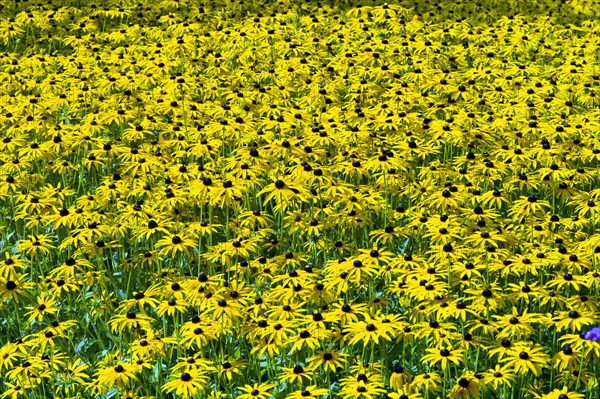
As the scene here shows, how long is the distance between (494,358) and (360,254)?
4.32 feet

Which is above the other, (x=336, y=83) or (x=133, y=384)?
(x=336, y=83)

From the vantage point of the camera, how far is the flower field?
6105mm

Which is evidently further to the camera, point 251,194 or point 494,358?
point 251,194

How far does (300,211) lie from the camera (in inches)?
313

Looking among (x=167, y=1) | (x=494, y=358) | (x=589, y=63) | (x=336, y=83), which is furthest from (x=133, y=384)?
(x=167, y=1)

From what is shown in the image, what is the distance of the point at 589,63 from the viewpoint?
11.1 metres

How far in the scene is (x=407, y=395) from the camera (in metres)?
5.49

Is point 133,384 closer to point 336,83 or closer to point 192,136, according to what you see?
point 192,136

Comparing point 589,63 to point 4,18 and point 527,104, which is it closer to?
point 527,104

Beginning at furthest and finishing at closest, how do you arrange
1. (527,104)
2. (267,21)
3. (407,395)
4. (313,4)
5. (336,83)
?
1. (313,4)
2. (267,21)
3. (336,83)
4. (527,104)
5. (407,395)

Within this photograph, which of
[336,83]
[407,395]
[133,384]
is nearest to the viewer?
[407,395]

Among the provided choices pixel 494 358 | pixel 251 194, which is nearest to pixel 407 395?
pixel 494 358

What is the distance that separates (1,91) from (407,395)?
6.69m

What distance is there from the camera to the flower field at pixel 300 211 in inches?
240
